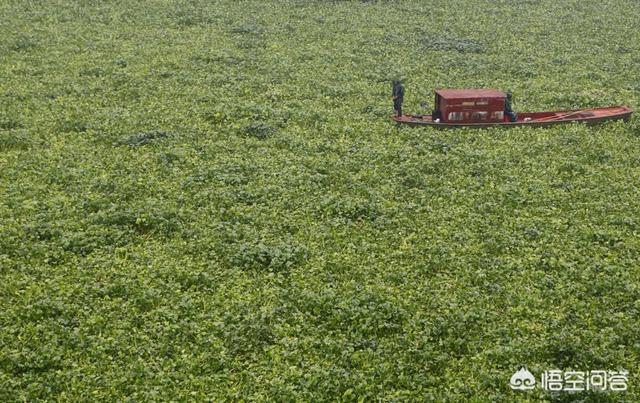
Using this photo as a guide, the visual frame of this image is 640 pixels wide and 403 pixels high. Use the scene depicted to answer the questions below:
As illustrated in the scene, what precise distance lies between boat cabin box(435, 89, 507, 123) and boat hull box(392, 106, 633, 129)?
39 cm

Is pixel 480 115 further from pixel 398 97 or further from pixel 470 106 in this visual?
pixel 398 97

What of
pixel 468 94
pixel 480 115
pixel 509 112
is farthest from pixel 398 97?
pixel 509 112

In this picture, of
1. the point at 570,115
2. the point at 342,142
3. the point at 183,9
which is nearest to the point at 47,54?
the point at 183,9

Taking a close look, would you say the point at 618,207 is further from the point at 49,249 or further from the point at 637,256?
the point at 49,249

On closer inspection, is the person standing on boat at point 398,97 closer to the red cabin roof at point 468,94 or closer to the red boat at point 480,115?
the red boat at point 480,115

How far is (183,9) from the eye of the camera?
41.8 meters

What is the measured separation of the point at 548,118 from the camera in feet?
80.4

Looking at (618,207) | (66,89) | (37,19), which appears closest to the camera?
(618,207)

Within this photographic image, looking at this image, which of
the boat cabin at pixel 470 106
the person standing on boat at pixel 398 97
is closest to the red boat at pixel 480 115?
the boat cabin at pixel 470 106

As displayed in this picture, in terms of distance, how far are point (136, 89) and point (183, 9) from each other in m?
16.4

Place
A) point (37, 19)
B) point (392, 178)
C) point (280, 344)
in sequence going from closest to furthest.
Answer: point (280, 344) < point (392, 178) < point (37, 19)

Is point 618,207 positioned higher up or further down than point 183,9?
further down

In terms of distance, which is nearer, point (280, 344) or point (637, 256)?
point (280, 344)

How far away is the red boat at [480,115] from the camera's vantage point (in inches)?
926
